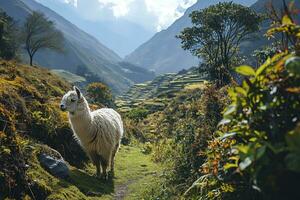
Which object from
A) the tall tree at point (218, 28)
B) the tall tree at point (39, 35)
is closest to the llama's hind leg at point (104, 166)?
the tall tree at point (218, 28)

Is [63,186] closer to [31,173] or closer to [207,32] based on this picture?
[31,173]

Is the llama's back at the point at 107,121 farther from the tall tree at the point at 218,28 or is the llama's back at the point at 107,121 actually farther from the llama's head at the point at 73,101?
the tall tree at the point at 218,28

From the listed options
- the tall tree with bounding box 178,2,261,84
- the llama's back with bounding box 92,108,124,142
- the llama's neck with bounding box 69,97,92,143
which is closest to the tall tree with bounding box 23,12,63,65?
the tall tree with bounding box 178,2,261,84

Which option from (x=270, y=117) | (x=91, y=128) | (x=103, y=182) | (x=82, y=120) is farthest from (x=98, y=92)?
(x=270, y=117)

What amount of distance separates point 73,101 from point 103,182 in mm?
2923

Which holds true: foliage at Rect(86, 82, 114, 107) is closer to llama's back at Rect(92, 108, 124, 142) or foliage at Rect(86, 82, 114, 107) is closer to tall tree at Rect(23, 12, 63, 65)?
tall tree at Rect(23, 12, 63, 65)

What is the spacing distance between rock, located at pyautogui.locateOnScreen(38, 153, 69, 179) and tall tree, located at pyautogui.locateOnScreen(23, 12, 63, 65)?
56.2 metres

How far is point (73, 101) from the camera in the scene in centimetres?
1373

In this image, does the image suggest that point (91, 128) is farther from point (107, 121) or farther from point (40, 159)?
point (40, 159)

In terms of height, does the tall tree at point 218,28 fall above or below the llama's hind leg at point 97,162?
above

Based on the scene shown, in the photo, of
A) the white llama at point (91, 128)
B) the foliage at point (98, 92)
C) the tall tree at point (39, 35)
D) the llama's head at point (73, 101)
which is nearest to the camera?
the llama's head at point (73, 101)

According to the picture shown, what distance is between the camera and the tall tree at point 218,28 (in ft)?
171

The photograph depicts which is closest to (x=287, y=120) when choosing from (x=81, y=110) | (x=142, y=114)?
(x=81, y=110)

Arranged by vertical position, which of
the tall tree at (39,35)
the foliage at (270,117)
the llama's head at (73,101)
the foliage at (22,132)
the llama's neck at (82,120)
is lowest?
the tall tree at (39,35)
